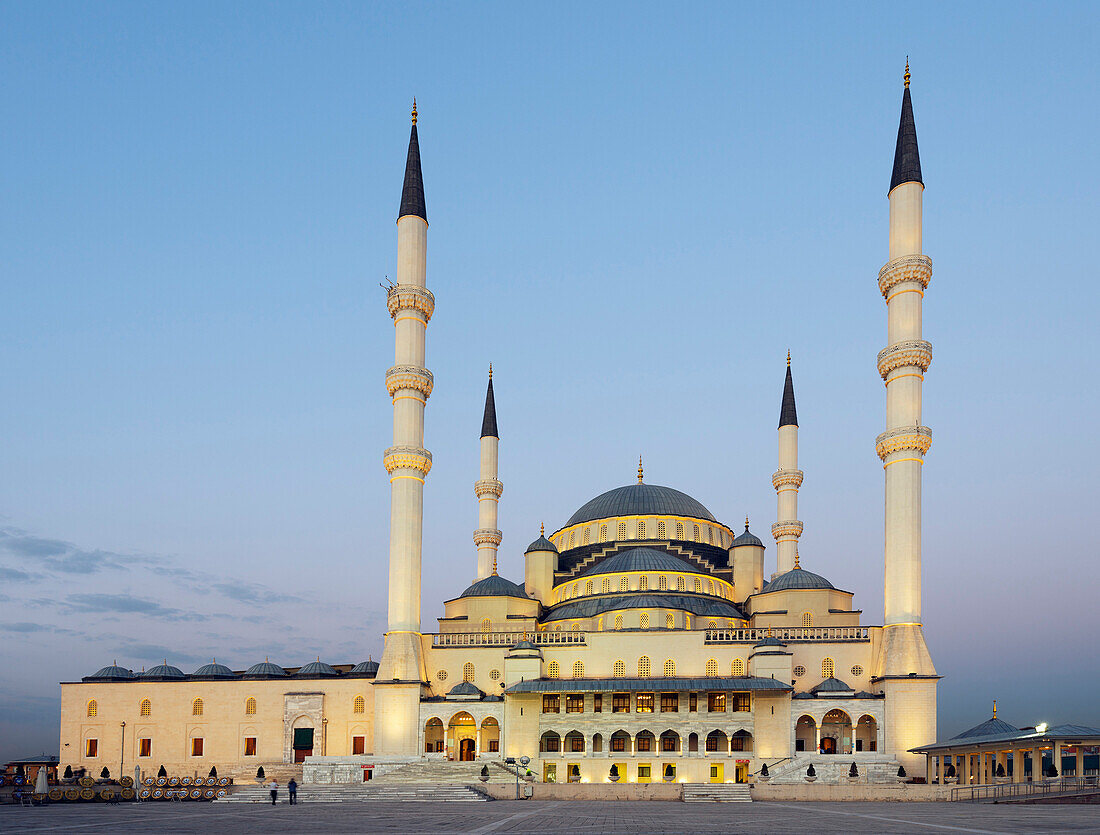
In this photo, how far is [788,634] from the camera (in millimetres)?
48875

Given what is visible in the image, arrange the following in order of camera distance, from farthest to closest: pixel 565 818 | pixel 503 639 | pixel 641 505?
pixel 641 505
pixel 503 639
pixel 565 818

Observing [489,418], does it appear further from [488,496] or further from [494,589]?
[494,589]

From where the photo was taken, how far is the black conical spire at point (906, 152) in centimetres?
4956

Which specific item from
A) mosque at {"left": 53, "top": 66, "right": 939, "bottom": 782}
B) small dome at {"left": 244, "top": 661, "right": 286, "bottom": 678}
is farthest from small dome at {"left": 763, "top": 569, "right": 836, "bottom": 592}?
small dome at {"left": 244, "top": 661, "right": 286, "bottom": 678}

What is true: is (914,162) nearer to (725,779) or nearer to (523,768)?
(725,779)

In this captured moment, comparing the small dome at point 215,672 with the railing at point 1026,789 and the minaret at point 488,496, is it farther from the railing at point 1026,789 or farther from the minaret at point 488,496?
the railing at point 1026,789

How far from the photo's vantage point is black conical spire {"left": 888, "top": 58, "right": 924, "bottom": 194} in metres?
49.6

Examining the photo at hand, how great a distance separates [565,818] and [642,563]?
97.9 feet

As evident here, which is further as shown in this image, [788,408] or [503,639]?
[788,408]

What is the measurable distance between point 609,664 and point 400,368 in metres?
19.3

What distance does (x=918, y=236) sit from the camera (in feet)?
162

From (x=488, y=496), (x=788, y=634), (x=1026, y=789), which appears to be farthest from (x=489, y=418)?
(x=1026, y=789)

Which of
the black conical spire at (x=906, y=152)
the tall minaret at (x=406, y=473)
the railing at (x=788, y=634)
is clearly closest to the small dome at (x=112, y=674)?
the tall minaret at (x=406, y=473)

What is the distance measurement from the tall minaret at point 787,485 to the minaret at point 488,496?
766 inches
